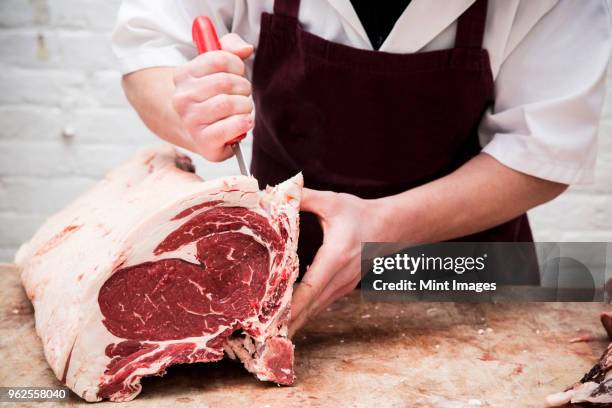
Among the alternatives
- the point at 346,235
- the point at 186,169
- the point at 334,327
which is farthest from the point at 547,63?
the point at 186,169

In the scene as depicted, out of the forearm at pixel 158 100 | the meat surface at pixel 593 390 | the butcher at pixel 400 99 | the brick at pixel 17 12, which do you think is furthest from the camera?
the brick at pixel 17 12

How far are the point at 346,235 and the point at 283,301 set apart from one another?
19 centimetres

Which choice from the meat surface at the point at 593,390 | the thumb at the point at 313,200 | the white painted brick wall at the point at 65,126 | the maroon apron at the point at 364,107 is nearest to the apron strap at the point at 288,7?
the maroon apron at the point at 364,107

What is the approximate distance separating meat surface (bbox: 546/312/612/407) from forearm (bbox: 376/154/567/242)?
1.43 ft

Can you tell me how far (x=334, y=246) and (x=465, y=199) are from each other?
0.34 m

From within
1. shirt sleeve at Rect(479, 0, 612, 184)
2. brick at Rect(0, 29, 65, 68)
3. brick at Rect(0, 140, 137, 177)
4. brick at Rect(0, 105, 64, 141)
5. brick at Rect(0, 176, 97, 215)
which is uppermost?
shirt sleeve at Rect(479, 0, 612, 184)

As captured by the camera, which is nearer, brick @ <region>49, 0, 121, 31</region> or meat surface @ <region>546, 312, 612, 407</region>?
meat surface @ <region>546, 312, 612, 407</region>

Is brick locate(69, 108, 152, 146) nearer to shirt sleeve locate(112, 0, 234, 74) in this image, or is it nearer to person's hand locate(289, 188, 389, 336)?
shirt sleeve locate(112, 0, 234, 74)

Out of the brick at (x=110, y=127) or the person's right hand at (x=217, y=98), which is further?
the brick at (x=110, y=127)

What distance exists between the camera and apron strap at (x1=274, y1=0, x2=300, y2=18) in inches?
62.1

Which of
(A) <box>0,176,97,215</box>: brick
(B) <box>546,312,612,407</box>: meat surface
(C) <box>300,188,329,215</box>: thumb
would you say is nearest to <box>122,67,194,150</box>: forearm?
(C) <box>300,188,329,215</box>: thumb

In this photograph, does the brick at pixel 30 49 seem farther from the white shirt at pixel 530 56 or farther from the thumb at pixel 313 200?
the thumb at pixel 313 200

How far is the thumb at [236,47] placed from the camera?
1364mm

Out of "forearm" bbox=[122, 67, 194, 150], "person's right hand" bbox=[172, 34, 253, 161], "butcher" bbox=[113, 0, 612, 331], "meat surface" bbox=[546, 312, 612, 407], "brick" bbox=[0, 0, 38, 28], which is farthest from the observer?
"brick" bbox=[0, 0, 38, 28]
